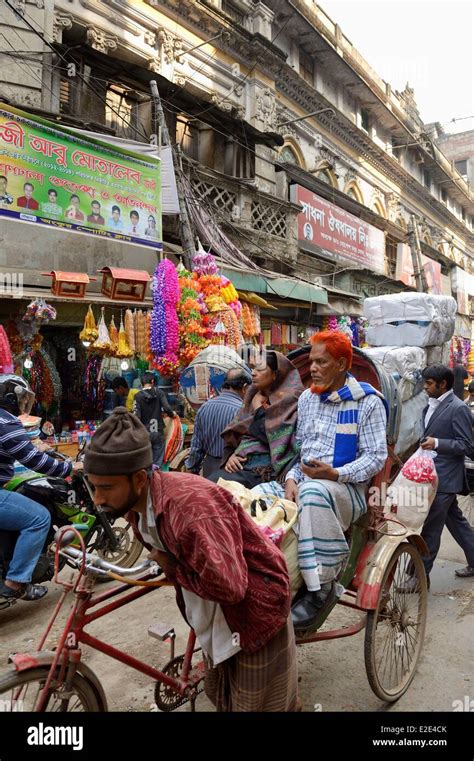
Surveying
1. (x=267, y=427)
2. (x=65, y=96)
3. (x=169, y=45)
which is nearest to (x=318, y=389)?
(x=267, y=427)

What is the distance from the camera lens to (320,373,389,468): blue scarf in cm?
279

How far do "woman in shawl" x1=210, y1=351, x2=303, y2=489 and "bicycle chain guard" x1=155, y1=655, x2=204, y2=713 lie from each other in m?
1.21

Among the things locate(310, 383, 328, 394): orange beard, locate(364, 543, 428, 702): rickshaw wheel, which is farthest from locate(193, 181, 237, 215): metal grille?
locate(364, 543, 428, 702): rickshaw wheel

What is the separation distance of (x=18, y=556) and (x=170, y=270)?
4.94 meters

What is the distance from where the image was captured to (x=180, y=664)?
8.19 feet

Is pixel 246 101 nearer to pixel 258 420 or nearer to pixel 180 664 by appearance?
pixel 258 420

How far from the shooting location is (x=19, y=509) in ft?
11.6

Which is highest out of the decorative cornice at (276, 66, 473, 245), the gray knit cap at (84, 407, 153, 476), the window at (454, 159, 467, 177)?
the window at (454, 159, 467, 177)

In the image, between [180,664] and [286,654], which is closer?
[286,654]

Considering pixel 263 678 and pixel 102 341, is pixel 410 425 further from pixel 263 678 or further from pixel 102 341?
pixel 102 341

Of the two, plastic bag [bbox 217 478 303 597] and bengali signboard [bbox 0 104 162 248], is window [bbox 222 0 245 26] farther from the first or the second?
plastic bag [bbox 217 478 303 597]

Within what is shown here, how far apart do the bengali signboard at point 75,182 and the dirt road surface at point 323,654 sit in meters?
5.27

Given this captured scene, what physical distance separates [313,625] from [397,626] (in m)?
0.90
